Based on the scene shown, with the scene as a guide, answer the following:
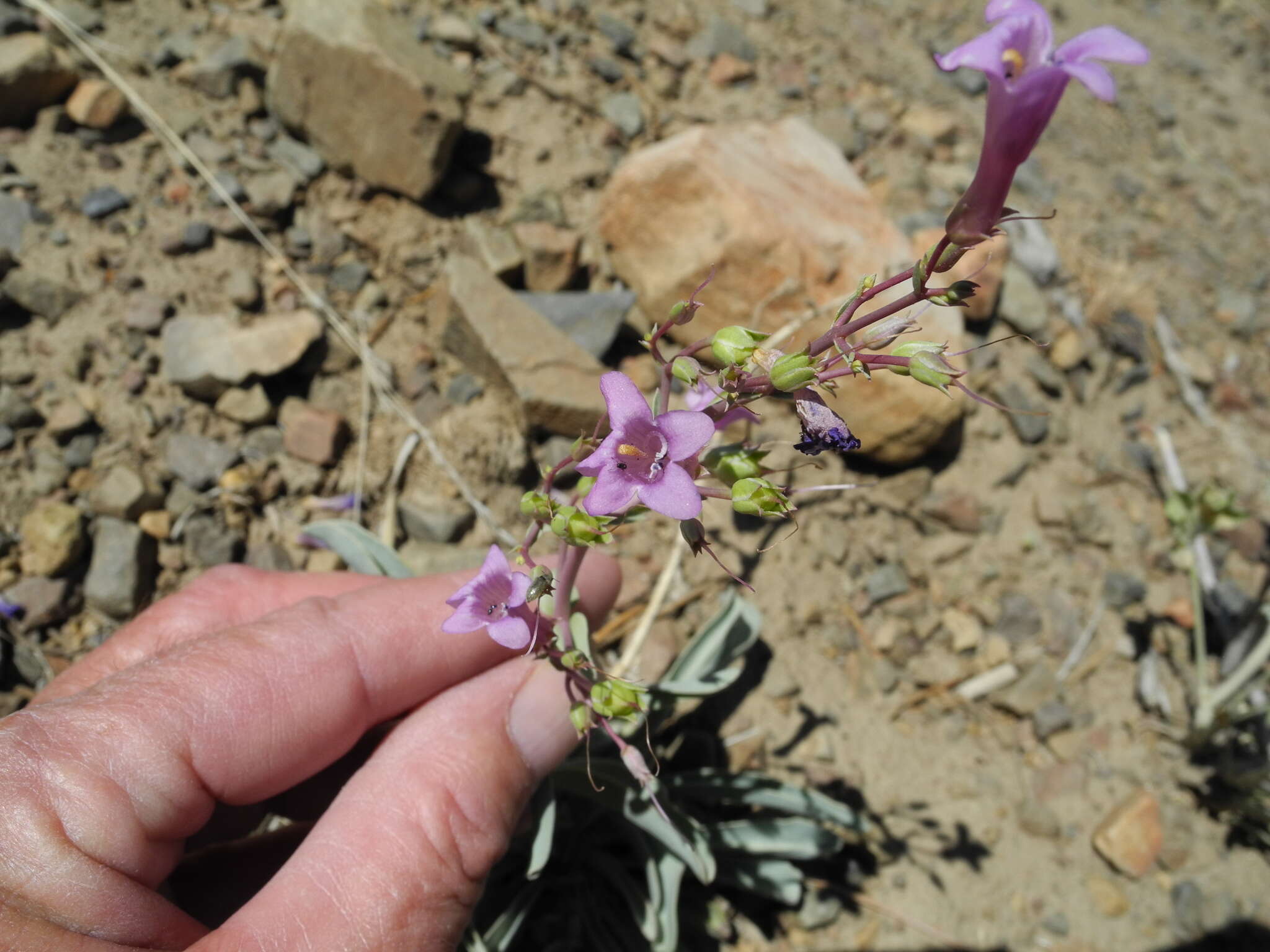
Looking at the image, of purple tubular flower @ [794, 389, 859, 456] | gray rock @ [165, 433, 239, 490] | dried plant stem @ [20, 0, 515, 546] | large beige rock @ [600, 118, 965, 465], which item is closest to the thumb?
purple tubular flower @ [794, 389, 859, 456]

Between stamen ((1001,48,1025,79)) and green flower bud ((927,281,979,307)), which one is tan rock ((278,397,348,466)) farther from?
stamen ((1001,48,1025,79))

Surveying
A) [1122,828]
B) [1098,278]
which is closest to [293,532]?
[1122,828]

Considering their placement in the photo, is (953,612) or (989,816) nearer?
(989,816)

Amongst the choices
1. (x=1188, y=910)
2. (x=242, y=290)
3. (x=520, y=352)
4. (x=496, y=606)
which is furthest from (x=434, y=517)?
(x=1188, y=910)

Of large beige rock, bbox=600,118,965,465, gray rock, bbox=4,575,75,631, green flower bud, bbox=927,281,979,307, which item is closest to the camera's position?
green flower bud, bbox=927,281,979,307

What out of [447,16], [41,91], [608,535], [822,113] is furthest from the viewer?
[822,113]

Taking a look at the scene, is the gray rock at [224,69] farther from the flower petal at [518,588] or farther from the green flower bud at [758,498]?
the green flower bud at [758,498]

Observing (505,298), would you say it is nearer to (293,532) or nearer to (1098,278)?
(293,532)

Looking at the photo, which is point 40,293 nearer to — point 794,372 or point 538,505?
point 538,505

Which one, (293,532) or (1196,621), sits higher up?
(1196,621)
